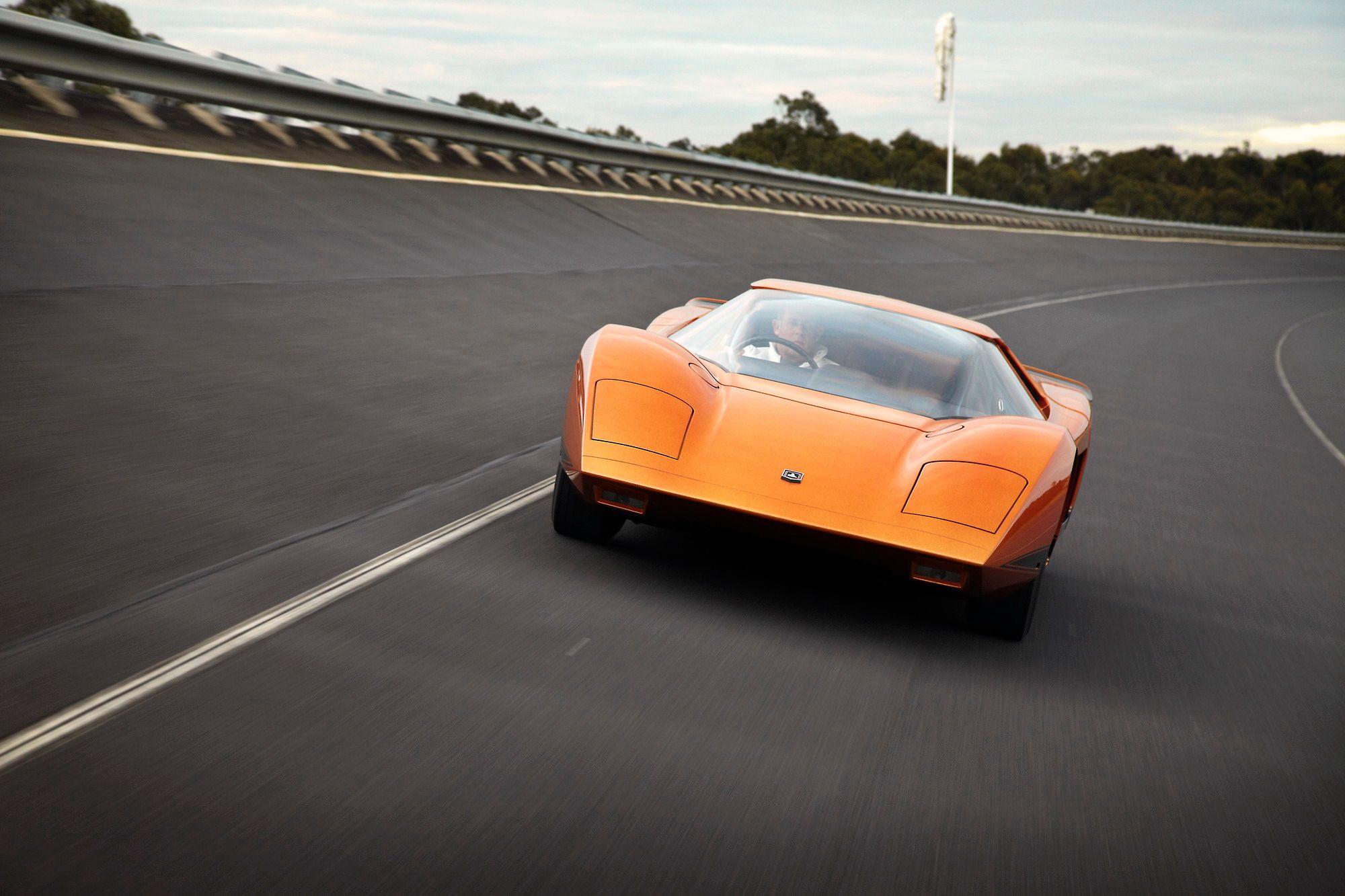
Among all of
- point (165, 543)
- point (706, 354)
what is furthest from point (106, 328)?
point (706, 354)

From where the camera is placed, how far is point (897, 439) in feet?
17.2

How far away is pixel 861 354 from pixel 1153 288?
31310 mm

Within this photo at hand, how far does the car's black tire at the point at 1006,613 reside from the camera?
16.6 ft

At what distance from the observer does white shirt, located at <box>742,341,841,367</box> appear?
234 inches

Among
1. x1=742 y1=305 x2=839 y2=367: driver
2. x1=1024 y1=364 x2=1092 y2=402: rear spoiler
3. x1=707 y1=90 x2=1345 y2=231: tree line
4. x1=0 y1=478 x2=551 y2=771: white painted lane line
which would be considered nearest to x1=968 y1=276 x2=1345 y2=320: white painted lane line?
x1=1024 y1=364 x2=1092 y2=402: rear spoiler

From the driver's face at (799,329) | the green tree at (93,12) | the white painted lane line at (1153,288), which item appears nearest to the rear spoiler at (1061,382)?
the driver's face at (799,329)

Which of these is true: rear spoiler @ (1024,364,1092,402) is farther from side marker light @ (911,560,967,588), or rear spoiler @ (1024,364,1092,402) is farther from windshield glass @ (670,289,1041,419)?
side marker light @ (911,560,967,588)

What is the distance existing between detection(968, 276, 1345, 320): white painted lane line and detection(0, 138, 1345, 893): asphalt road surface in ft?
27.1

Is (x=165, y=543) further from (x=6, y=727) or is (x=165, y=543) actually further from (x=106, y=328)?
(x=106, y=328)

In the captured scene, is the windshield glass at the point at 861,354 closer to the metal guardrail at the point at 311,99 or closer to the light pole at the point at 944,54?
the metal guardrail at the point at 311,99

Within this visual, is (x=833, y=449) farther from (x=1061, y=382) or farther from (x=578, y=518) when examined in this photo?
(x=1061, y=382)

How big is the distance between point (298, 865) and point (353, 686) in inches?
41.3

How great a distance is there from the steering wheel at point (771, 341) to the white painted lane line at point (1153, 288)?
30.1 feet

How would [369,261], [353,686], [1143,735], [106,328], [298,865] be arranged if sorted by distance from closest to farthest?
[298,865], [353,686], [1143,735], [106,328], [369,261]
